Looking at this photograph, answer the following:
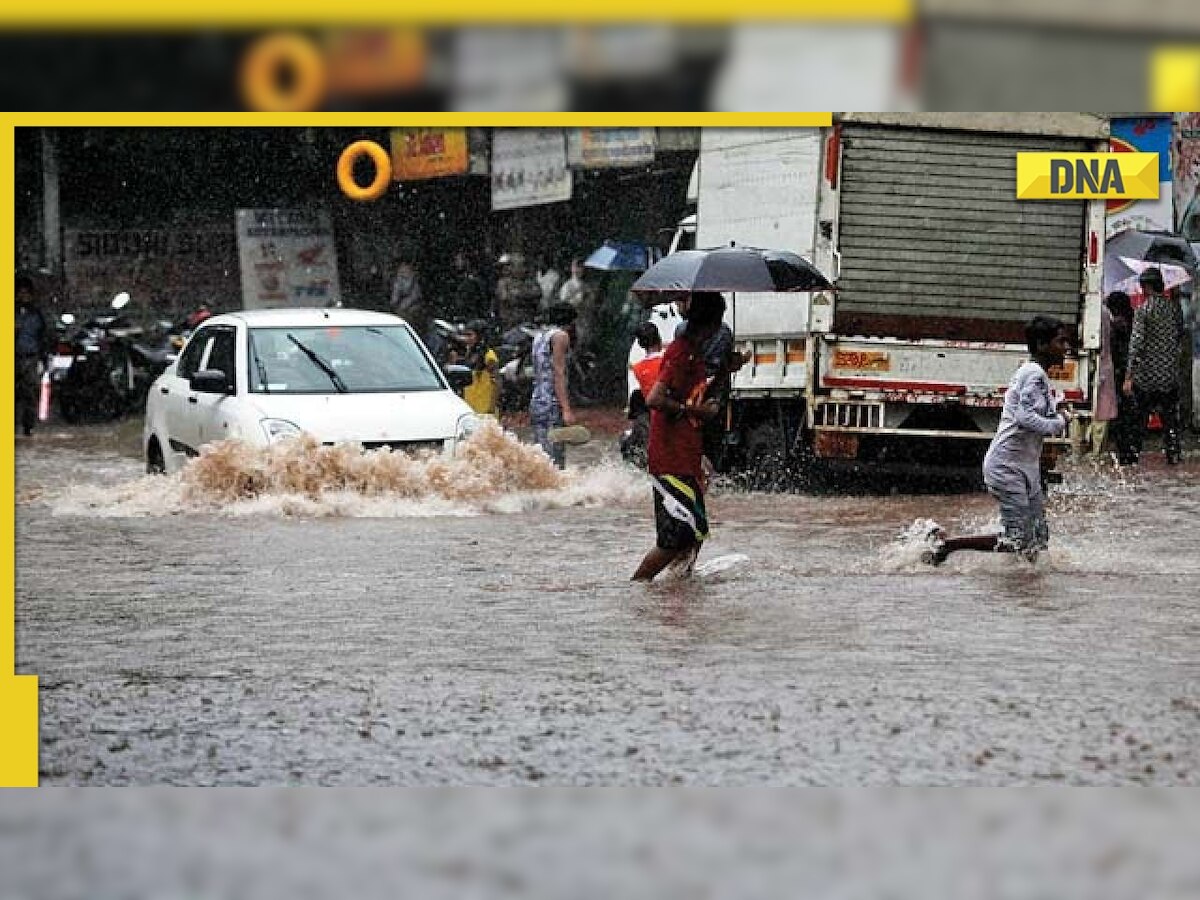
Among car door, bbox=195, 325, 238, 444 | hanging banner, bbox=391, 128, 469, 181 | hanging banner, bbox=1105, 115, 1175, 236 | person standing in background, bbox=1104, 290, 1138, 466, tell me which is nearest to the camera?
hanging banner, bbox=391, 128, 469, 181

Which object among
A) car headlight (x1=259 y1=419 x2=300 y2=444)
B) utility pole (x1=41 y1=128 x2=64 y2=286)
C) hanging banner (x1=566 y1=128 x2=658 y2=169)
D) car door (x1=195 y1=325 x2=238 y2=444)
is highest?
hanging banner (x1=566 y1=128 x2=658 y2=169)

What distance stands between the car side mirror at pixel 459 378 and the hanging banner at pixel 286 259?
0.90 metres

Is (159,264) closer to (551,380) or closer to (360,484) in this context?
(360,484)

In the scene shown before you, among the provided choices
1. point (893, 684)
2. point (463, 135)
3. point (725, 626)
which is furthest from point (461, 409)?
point (893, 684)

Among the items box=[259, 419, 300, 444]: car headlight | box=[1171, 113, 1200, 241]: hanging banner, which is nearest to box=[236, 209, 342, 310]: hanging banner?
box=[259, 419, 300, 444]: car headlight

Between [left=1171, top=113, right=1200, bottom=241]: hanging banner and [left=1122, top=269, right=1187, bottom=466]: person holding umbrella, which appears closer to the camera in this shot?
[left=1122, top=269, right=1187, bottom=466]: person holding umbrella

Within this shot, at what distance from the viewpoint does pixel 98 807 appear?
23.8 ft

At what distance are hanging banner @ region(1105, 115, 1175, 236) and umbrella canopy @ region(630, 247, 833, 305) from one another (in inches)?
129

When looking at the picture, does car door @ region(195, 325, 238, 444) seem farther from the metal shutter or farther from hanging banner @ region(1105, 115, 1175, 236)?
hanging banner @ region(1105, 115, 1175, 236)

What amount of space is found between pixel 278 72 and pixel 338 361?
710 cm

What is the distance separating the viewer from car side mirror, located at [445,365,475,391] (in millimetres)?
14769

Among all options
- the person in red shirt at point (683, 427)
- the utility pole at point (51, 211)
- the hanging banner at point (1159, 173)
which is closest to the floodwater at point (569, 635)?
the person in red shirt at point (683, 427)

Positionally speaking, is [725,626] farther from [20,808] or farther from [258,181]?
[258,181]

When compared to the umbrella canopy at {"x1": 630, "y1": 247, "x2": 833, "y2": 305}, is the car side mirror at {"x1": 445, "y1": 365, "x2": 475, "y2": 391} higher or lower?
lower
